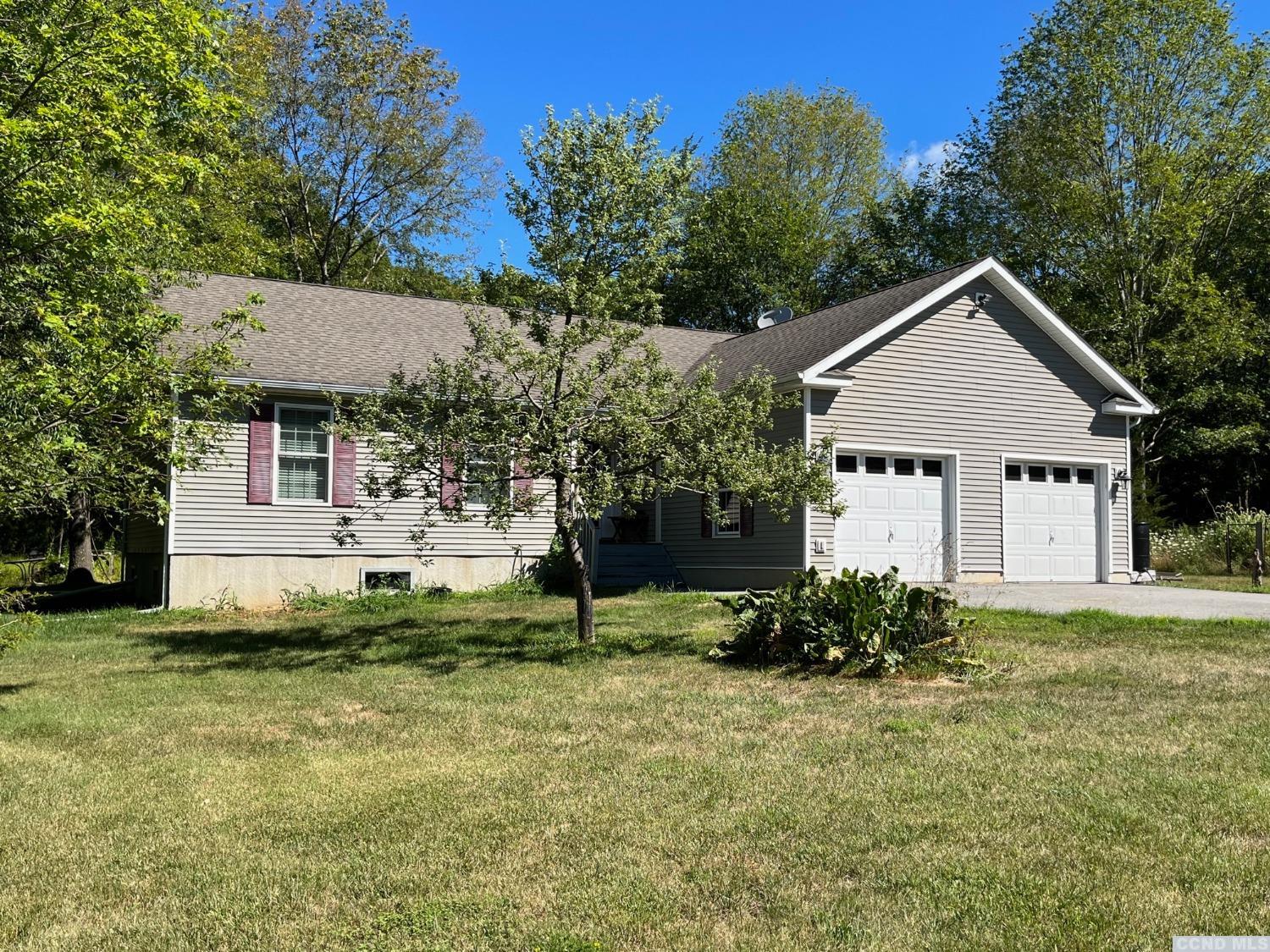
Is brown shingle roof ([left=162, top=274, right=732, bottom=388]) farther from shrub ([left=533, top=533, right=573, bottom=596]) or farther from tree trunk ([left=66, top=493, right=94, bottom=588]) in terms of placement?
tree trunk ([left=66, top=493, right=94, bottom=588])

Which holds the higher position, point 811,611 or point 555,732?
point 811,611

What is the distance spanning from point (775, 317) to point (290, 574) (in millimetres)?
12495

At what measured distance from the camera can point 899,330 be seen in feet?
58.7

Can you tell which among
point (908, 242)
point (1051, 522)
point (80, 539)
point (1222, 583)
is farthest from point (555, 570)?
point (908, 242)

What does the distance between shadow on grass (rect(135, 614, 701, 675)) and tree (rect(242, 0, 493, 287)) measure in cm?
1902

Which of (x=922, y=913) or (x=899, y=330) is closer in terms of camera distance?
(x=922, y=913)

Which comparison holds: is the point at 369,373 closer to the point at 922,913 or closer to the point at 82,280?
the point at 82,280

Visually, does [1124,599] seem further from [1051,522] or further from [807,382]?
[807,382]

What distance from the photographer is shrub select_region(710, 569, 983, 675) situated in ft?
30.1

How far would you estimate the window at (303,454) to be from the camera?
16359 mm

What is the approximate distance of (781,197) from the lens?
38625mm

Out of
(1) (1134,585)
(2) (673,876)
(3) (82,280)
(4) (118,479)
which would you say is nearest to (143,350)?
(4) (118,479)

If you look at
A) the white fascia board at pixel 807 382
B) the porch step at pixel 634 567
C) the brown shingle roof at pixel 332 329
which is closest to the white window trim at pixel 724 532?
the porch step at pixel 634 567

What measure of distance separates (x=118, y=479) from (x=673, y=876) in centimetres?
1001
